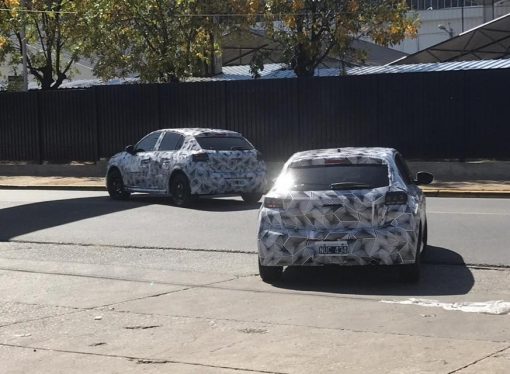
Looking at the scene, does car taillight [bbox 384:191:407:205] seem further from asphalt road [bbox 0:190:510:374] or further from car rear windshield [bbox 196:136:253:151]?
car rear windshield [bbox 196:136:253:151]

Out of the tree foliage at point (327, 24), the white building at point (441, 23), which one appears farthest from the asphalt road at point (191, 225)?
the white building at point (441, 23)

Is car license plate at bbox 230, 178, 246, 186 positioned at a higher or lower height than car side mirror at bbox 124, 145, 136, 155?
lower

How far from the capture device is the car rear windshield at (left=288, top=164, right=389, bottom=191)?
9.82 meters

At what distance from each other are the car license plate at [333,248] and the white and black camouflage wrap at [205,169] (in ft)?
27.0

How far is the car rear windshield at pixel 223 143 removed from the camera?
1794cm

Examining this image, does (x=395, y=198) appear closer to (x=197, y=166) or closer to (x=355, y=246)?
(x=355, y=246)

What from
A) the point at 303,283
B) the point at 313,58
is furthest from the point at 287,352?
the point at 313,58

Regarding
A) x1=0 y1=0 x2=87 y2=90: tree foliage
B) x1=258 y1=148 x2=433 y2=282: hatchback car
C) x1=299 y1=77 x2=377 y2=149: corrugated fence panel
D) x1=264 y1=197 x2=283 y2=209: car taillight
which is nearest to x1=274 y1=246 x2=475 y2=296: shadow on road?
x1=258 y1=148 x2=433 y2=282: hatchback car

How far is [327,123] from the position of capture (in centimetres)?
2533

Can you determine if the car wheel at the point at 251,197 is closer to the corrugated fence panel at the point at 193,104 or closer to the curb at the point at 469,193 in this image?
the curb at the point at 469,193

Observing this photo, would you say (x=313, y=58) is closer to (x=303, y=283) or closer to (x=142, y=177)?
(x=142, y=177)

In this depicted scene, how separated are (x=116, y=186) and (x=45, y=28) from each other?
16.4 meters

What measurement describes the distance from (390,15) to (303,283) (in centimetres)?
1956

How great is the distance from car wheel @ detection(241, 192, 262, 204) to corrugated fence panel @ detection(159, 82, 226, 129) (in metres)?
8.54
